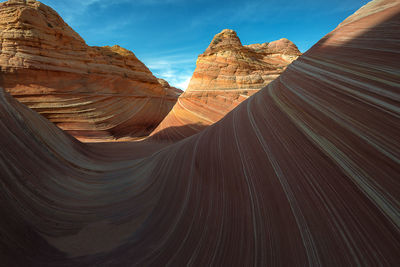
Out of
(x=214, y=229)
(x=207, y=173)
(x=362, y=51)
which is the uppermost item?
(x=362, y=51)

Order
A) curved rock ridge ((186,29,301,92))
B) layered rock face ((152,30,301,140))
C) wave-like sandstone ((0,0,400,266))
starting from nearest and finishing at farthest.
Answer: wave-like sandstone ((0,0,400,266)) → layered rock face ((152,30,301,140)) → curved rock ridge ((186,29,301,92))

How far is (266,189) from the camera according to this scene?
34.8 inches

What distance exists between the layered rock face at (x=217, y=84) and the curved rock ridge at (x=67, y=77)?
270 centimetres

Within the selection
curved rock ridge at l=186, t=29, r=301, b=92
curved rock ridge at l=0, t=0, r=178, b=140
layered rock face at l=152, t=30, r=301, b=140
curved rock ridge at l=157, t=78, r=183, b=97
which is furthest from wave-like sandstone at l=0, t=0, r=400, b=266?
curved rock ridge at l=157, t=78, r=183, b=97

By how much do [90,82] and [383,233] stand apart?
7.25 meters

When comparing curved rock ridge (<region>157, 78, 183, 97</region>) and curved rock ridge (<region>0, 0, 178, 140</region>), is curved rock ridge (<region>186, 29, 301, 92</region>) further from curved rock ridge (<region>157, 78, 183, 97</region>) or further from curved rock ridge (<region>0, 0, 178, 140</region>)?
curved rock ridge (<region>157, 78, 183, 97</region>)

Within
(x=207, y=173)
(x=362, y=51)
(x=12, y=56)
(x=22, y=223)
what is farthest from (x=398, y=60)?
(x=12, y=56)

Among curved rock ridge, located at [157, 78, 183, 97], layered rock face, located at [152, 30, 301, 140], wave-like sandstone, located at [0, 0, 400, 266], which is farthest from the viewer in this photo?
curved rock ridge, located at [157, 78, 183, 97]

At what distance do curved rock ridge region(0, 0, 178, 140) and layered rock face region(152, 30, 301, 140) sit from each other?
2.70m

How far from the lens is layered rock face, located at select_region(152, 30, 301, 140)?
404 cm

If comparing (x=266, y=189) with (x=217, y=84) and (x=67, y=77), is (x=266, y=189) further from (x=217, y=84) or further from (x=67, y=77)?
(x=67, y=77)

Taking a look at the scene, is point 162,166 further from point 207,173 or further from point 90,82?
point 90,82

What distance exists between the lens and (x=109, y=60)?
22.2 feet

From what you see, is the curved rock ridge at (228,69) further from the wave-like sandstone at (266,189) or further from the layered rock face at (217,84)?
the wave-like sandstone at (266,189)
